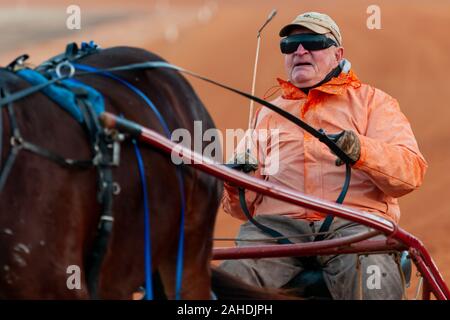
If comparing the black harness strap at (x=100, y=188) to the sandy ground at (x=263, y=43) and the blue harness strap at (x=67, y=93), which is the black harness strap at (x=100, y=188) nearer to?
the blue harness strap at (x=67, y=93)

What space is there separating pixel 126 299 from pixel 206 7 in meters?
23.3

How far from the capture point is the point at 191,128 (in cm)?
432

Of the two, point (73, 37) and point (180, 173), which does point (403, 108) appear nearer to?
point (73, 37)

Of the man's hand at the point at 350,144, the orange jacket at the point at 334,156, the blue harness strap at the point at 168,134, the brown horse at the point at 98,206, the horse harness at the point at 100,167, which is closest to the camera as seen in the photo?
the brown horse at the point at 98,206

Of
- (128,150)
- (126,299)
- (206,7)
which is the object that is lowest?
(126,299)

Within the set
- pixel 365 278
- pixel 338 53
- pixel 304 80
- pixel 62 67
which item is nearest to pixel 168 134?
pixel 62 67

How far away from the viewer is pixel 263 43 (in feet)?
67.5

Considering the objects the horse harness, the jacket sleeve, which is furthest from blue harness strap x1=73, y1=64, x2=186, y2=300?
the jacket sleeve

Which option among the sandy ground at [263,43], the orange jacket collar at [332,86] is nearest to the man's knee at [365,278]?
the orange jacket collar at [332,86]

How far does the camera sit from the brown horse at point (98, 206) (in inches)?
138

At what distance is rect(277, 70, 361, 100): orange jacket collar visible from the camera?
5.48 metres

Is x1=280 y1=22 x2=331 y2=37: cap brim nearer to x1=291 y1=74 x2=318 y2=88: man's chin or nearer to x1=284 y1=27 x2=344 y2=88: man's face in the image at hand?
x1=284 y1=27 x2=344 y2=88: man's face

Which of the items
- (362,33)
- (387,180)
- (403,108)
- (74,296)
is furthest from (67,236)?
(362,33)

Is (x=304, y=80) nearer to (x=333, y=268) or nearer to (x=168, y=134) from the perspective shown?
(x=333, y=268)
